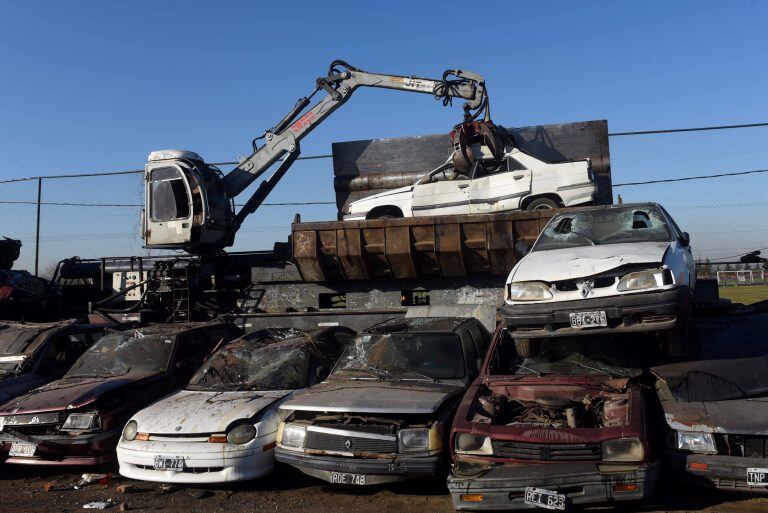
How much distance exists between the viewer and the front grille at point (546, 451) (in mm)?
4930

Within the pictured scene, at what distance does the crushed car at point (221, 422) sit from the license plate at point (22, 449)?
129 centimetres

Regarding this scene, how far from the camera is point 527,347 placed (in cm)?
642

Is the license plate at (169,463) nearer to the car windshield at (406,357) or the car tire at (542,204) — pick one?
the car windshield at (406,357)

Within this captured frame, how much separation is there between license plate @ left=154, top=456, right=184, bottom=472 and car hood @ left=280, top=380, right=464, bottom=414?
1035mm

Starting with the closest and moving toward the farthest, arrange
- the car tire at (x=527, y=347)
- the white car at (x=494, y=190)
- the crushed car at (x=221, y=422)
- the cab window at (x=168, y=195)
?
1. the crushed car at (x=221, y=422)
2. the car tire at (x=527, y=347)
3. the white car at (x=494, y=190)
4. the cab window at (x=168, y=195)

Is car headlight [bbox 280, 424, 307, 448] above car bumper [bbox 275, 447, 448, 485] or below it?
above

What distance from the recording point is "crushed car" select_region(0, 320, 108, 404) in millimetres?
8852

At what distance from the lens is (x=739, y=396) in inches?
215

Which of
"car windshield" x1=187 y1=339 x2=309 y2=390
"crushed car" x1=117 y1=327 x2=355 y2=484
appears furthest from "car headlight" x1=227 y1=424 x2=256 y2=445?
"car windshield" x1=187 y1=339 x2=309 y2=390

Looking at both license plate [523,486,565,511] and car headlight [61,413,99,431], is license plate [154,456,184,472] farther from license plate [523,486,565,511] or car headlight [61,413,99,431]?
license plate [523,486,565,511]

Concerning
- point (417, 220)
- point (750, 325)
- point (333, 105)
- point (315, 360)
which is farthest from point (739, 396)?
point (333, 105)

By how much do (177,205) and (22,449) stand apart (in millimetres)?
6443

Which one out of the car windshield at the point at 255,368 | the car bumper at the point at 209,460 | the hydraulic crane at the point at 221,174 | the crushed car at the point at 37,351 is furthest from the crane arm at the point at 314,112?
the car bumper at the point at 209,460

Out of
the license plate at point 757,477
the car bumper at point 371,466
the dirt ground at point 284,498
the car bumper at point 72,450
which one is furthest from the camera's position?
the car bumper at point 72,450
